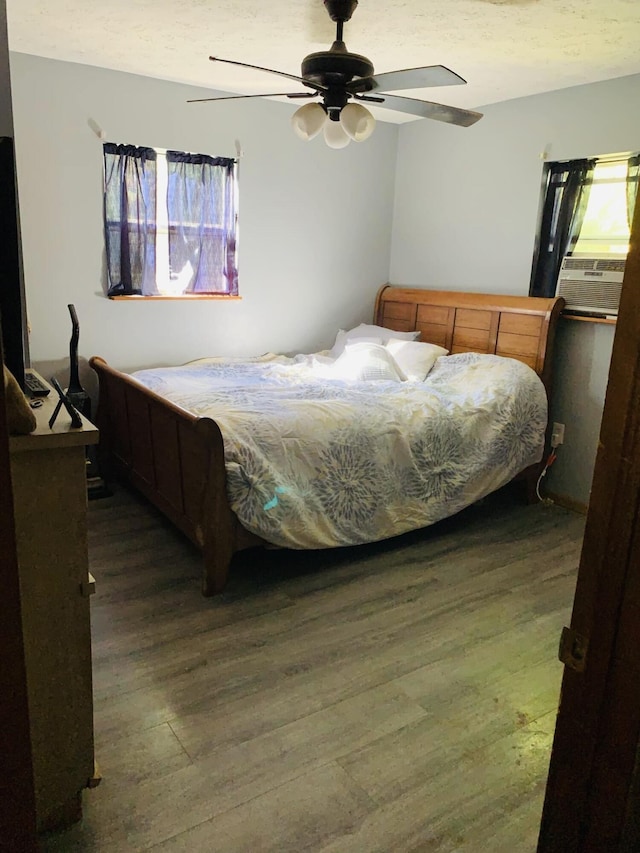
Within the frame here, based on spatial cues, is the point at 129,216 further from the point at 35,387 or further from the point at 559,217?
the point at 559,217

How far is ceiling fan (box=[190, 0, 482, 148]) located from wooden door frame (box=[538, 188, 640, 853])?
6.45 ft

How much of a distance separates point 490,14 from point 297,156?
2129 millimetres

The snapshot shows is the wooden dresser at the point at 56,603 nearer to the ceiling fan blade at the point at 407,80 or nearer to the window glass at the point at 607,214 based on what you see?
the ceiling fan blade at the point at 407,80

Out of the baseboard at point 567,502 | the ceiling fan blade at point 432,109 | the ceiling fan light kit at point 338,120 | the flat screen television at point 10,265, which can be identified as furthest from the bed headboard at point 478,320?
the flat screen television at point 10,265

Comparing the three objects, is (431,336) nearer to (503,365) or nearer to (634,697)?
(503,365)

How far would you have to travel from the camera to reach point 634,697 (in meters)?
0.77

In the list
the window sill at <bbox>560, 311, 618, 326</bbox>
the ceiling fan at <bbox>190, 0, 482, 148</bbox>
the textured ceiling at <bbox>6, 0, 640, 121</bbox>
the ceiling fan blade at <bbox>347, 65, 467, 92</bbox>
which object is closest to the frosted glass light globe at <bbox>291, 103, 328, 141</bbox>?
the ceiling fan at <bbox>190, 0, 482, 148</bbox>

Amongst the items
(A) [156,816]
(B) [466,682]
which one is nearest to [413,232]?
(B) [466,682]

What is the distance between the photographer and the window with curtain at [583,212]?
359 cm

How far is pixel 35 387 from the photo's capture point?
5.63 ft

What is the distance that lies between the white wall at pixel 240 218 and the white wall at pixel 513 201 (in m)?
0.38

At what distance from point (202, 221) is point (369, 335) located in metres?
1.44

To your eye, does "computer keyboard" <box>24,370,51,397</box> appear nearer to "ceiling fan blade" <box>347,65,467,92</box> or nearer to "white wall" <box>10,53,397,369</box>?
"ceiling fan blade" <box>347,65,467,92</box>

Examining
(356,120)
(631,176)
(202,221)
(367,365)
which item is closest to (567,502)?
(367,365)
